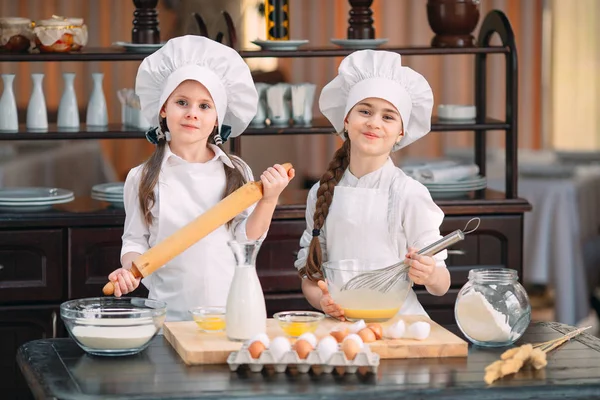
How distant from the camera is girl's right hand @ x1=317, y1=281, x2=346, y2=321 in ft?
7.51

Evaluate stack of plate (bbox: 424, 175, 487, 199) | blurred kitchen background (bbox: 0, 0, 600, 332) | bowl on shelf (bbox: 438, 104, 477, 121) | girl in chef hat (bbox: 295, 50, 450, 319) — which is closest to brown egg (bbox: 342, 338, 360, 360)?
girl in chef hat (bbox: 295, 50, 450, 319)

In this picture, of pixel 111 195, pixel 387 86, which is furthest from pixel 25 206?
pixel 387 86

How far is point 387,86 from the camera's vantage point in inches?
101

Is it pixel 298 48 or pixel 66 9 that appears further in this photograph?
pixel 66 9

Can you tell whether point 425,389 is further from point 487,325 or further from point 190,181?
point 190,181

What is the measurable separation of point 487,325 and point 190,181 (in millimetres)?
897

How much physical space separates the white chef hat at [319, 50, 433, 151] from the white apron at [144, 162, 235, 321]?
1.29 feet

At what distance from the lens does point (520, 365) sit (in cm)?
198

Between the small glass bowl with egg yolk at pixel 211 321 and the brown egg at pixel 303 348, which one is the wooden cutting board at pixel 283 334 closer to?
the small glass bowl with egg yolk at pixel 211 321

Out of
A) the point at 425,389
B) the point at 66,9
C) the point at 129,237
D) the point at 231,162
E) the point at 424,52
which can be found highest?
the point at 66,9

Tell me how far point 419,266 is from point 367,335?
220 millimetres

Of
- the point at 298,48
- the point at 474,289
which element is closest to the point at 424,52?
the point at 298,48

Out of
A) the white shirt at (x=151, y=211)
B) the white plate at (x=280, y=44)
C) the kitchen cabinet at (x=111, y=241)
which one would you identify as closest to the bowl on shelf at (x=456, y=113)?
the kitchen cabinet at (x=111, y=241)

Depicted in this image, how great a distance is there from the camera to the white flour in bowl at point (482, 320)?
2.16 metres
